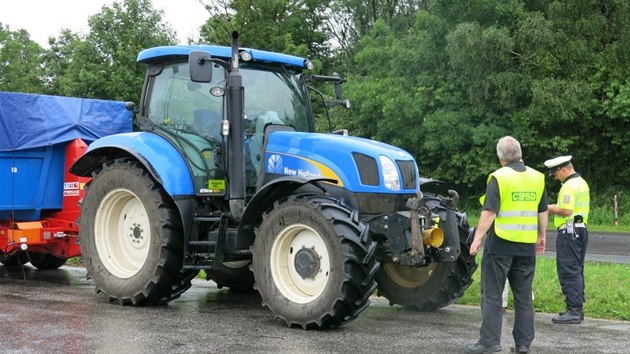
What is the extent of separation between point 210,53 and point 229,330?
298cm

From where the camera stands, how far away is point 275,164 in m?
8.30

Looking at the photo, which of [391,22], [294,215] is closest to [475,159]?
[391,22]

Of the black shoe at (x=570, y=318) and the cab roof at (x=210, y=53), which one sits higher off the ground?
the cab roof at (x=210, y=53)

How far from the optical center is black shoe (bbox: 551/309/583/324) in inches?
320

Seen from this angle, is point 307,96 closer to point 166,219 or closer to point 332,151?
point 332,151

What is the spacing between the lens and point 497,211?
22.4ft

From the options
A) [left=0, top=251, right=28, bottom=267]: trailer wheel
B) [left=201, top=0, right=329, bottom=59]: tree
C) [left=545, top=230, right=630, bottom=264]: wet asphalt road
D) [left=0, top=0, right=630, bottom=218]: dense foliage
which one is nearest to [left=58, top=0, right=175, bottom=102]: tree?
[left=0, top=0, right=630, bottom=218]: dense foliage

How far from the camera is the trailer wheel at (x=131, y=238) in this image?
8523 mm

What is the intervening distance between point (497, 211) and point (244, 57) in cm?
309

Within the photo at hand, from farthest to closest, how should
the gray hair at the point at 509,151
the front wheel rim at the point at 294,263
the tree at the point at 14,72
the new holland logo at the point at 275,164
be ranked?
the tree at the point at 14,72 < the new holland logo at the point at 275,164 < the front wheel rim at the point at 294,263 < the gray hair at the point at 509,151

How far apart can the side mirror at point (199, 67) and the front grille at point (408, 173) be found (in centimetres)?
205

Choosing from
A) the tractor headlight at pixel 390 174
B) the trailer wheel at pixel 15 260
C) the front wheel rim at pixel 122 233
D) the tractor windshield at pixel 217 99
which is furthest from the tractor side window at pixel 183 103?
the trailer wheel at pixel 15 260

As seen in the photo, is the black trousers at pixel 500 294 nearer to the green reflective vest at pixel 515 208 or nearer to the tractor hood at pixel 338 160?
the green reflective vest at pixel 515 208

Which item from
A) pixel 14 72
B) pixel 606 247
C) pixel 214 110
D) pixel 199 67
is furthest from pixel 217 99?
pixel 14 72
